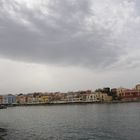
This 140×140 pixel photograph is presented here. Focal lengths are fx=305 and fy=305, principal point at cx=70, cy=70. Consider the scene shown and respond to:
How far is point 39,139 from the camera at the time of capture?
41.7 metres

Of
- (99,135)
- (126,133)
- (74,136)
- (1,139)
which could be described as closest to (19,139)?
(1,139)

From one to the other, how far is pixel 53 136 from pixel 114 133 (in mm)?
8756

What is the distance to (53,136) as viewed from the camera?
4397 centimetres

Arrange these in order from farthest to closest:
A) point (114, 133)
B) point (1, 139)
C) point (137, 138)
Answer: point (114, 133) < point (1, 139) < point (137, 138)

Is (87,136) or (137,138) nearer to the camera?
(137,138)

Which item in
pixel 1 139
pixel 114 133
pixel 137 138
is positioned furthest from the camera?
pixel 114 133

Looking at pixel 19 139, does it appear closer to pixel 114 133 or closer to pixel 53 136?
pixel 53 136

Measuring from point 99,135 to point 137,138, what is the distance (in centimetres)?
592

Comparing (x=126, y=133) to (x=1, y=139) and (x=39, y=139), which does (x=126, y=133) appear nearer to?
(x=39, y=139)

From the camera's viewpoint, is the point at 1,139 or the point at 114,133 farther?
the point at 114,133

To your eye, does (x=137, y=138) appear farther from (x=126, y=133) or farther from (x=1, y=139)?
(x=1, y=139)

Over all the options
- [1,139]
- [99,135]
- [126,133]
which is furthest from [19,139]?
[126,133]

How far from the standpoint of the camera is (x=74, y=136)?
140 feet

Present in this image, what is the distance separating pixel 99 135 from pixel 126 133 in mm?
3872
